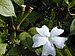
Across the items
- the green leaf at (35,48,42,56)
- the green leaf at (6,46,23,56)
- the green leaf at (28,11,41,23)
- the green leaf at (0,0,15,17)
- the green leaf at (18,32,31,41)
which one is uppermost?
the green leaf at (0,0,15,17)

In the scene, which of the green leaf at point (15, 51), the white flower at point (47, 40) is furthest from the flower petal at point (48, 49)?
the green leaf at point (15, 51)

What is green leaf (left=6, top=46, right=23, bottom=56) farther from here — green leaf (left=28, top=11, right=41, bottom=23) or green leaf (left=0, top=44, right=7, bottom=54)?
green leaf (left=28, top=11, right=41, bottom=23)

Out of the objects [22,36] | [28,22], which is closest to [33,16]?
[28,22]

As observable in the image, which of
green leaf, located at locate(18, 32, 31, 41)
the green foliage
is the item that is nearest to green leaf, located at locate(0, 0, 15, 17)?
the green foliage

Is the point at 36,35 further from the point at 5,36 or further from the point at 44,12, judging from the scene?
the point at 44,12

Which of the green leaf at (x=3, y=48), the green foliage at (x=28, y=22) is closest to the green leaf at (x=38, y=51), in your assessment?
Result: the green foliage at (x=28, y=22)

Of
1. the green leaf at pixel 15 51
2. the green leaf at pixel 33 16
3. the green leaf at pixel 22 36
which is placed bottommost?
the green leaf at pixel 15 51

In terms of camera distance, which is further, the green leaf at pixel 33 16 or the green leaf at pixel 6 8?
the green leaf at pixel 33 16

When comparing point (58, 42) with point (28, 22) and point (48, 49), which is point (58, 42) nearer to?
point (48, 49)

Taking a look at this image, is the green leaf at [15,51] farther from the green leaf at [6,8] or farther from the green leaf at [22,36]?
the green leaf at [6,8]

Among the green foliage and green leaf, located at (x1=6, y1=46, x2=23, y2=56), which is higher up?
the green foliage

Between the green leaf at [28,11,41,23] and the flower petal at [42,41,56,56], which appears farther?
the green leaf at [28,11,41,23]

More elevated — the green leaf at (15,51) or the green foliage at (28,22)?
the green foliage at (28,22)

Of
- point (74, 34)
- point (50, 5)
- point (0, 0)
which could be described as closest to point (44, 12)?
point (50, 5)
